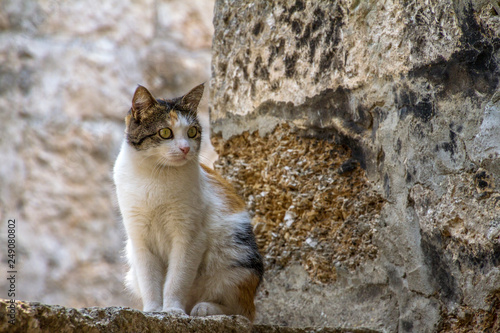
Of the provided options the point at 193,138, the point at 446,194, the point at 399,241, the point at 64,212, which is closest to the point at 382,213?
the point at 399,241

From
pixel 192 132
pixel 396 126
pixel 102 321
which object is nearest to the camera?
pixel 102 321

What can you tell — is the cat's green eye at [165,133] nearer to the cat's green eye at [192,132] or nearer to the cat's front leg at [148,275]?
the cat's green eye at [192,132]

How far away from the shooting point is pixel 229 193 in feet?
7.38

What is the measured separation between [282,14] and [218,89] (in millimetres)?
508

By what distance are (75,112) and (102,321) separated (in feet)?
11.1

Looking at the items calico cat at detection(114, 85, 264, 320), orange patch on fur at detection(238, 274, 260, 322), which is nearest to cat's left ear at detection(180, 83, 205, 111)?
calico cat at detection(114, 85, 264, 320)

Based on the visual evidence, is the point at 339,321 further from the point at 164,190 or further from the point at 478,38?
the point at 478,38

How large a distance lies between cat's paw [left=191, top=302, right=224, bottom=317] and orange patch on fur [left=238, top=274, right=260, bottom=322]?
11 centimetres

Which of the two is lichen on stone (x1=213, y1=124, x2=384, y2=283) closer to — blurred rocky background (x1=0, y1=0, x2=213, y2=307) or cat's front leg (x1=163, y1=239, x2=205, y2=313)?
cat's front leg (x1=163, y1=239, x2=205, y2=313)

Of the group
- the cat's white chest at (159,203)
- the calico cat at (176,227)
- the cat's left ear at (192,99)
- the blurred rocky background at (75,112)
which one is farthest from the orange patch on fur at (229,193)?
the blurred rocky background at (75,112)

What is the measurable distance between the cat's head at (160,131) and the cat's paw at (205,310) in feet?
1.74

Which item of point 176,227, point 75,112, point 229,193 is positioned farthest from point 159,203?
point 75,112

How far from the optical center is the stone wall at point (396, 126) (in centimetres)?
156

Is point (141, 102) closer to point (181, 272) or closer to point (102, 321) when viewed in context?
point (181, 272)
